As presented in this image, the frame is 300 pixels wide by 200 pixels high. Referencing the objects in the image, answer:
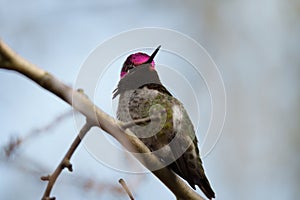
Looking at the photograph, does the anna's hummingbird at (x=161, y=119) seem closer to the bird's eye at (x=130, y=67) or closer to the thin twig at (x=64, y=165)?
the bird's eye at (x=130, y=67)

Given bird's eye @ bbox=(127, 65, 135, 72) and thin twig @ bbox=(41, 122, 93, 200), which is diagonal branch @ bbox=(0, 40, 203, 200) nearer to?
thin twig @ bbox=(41, 122, 93, 200)

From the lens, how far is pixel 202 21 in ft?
27.1

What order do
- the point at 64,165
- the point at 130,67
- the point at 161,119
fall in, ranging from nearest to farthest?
the point at 64,165, the point at 161,119, the point at 130,67

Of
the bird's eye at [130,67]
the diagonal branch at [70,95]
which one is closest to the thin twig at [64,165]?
the diagonal branch at [70,95]

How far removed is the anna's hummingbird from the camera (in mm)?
2811

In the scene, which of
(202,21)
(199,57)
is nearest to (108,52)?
(199,57)

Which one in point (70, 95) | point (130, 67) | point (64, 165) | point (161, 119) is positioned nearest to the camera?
point (64, 165)

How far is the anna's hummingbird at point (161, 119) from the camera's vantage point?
2811 mm

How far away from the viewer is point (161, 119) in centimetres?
284

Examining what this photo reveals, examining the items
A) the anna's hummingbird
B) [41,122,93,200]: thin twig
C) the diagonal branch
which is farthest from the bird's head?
[41,122,93,200]: thin twig

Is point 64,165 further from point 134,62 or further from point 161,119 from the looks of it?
point 134,62

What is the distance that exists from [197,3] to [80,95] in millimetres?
6632

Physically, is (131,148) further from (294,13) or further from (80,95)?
Answer: (294,13)

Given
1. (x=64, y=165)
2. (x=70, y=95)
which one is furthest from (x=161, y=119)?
(x=64, y=165)
